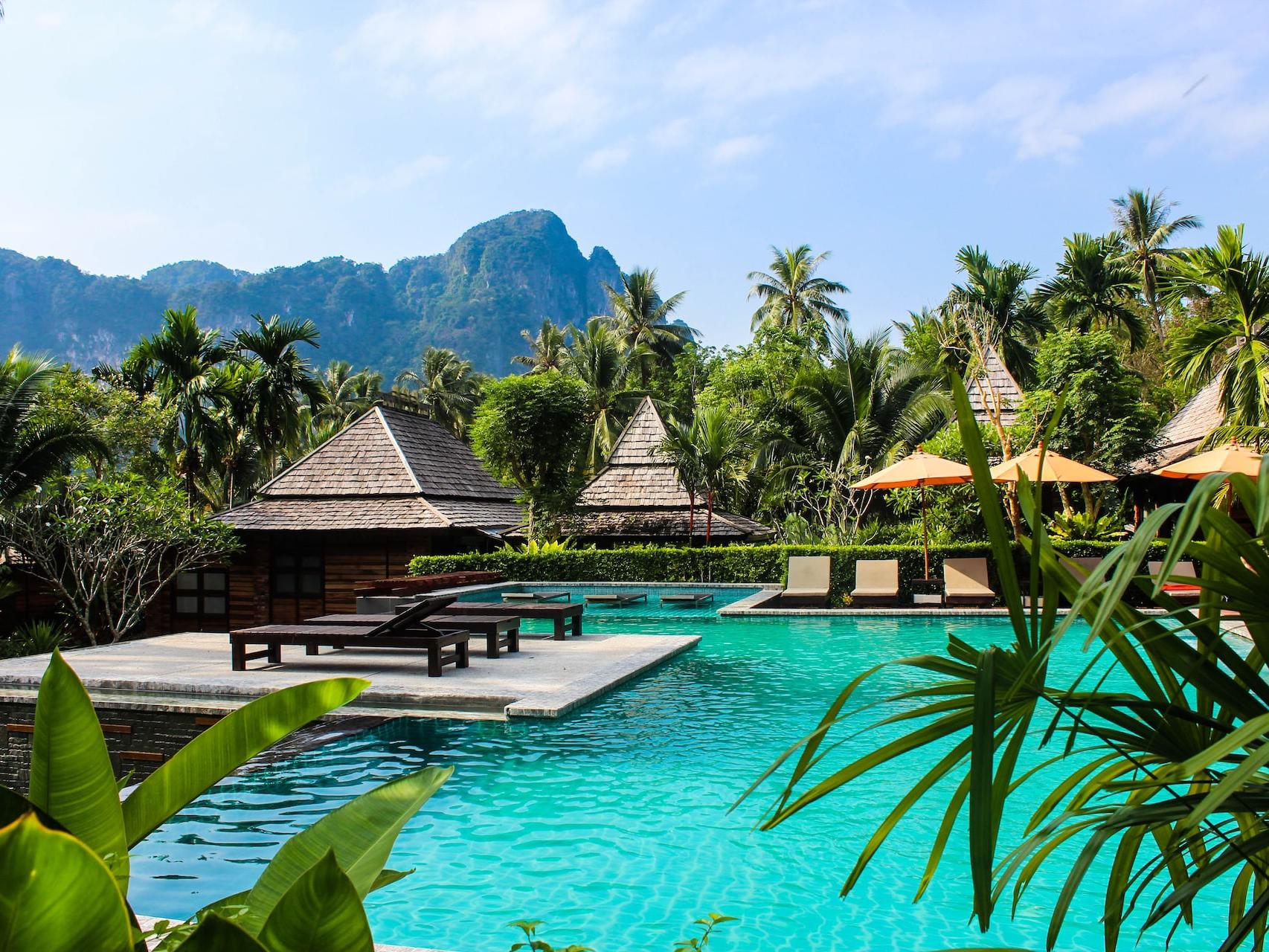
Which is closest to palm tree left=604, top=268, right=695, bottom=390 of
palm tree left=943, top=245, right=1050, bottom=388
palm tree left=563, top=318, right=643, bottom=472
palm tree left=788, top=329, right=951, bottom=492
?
palm tree left=563, top=318, right=643, bottom=472

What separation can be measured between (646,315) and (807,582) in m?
33.0

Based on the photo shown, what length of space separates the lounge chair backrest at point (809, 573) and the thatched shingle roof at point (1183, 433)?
7.64 metres

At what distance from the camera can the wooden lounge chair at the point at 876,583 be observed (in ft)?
54.9

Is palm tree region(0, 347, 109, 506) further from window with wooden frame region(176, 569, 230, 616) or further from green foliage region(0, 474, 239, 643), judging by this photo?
window with wooden frame region(176, 569, 230, 616)

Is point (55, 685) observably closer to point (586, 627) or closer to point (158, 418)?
point (586, 627)

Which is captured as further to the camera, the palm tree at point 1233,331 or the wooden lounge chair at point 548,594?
the wooden lounge chair at point 548,594

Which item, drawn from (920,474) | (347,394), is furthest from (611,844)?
(347,394)

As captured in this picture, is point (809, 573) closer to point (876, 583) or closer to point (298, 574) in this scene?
point (876, 583)

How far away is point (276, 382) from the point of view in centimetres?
2391

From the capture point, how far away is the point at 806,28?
8.44m

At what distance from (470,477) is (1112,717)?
2652cm

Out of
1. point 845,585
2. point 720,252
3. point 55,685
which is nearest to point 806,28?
point 55,685

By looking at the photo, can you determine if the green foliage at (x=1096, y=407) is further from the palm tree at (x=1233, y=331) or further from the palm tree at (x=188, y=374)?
the palm tree at (x=188, y=374)

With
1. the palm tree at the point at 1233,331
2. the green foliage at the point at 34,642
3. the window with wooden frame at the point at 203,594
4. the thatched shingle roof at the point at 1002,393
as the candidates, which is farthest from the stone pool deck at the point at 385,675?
the thatched shingle roof at the point at 1002,393
